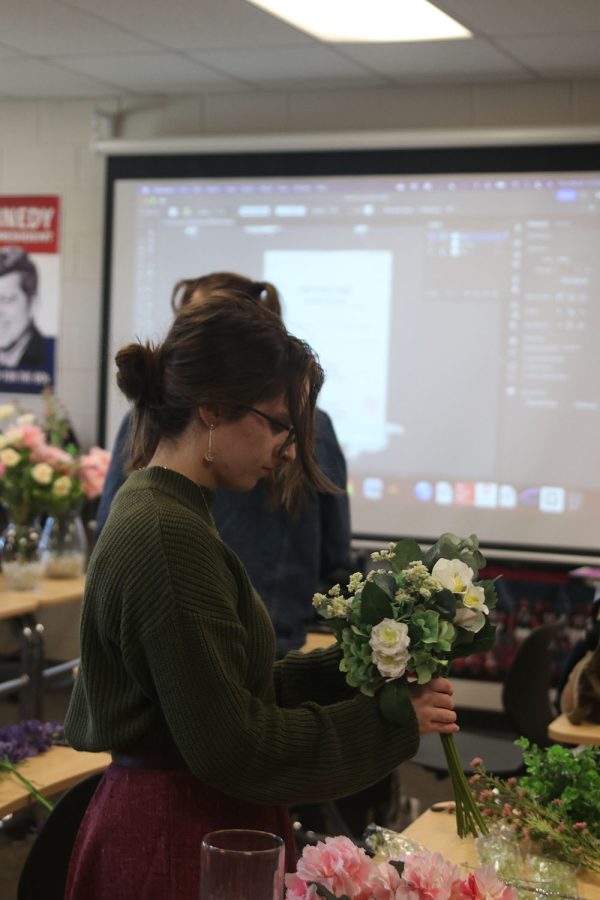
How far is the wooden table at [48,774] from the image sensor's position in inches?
91.0

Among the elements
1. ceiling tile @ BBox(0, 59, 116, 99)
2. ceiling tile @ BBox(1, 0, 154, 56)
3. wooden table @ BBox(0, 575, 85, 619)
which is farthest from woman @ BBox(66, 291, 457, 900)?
ceiling tile @ BBox(0, 59, 116, 99)

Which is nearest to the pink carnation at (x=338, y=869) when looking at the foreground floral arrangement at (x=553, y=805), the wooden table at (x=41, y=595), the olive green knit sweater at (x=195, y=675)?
the olive green knit sweater at (x=195, y=675)

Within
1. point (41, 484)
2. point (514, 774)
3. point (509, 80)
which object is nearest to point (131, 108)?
point (509, 80)

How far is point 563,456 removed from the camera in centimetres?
513

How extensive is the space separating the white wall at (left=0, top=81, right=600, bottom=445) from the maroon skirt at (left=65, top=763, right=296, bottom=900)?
168 inches

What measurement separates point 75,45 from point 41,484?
1965mm

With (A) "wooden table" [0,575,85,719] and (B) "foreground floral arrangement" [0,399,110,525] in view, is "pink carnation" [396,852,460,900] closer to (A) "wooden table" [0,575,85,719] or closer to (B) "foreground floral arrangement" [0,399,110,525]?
(A) "wooden table" [0,575,85,719]

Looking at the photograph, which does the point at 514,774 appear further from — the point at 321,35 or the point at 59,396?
the point at 59,396

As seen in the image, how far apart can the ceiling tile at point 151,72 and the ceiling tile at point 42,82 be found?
105 mm

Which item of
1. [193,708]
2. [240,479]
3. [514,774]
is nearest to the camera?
[193,708]

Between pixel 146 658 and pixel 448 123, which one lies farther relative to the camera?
pixel 448 123

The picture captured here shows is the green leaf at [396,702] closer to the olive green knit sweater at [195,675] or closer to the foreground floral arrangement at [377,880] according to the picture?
the olive green knit sweater at [195,675]

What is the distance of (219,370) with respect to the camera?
1.56 m

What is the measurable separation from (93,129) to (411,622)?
4.87 metres
